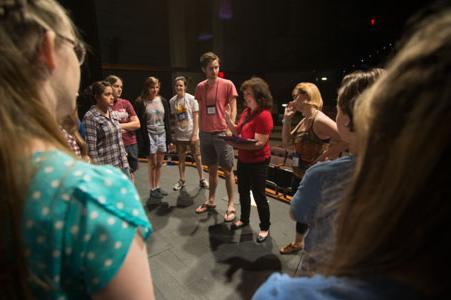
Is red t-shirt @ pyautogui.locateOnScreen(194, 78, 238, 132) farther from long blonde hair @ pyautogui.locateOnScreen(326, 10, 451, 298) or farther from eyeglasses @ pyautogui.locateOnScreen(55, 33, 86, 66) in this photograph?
long blonde hair @ pyautogui.locateOnScreen(326, 10, 451, 298)

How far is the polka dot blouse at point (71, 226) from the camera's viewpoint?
1.31ft

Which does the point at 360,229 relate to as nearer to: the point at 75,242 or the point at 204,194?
the point at 75,242

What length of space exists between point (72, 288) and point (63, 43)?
482 millimetres

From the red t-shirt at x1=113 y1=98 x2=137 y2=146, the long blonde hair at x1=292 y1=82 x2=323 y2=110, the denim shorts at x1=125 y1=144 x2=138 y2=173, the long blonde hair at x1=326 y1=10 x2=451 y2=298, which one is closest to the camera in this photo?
the long blonde hair at x1=326 y1=10 x2=451 y2=298

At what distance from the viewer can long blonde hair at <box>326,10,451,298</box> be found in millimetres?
274

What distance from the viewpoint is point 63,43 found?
501 mm

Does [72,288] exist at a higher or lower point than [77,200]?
lower

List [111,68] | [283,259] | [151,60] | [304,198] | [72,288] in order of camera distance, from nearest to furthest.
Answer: [72,288] < [304,198] < [283,259] < [111,68] < [151,60]

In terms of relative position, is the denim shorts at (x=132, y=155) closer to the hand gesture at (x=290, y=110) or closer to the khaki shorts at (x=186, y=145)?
the khaki shorts at (x=186, y=145)

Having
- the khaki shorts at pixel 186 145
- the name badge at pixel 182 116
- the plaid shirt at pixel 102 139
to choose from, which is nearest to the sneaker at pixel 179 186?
the khaki shorts at pixel 186 145

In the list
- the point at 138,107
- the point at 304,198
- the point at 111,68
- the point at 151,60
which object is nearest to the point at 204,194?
the point at 138,107

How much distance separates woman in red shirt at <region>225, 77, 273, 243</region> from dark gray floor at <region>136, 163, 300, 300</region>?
22 cm

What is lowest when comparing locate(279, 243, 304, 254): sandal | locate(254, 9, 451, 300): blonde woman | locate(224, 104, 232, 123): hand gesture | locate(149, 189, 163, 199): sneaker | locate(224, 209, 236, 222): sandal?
locate(149, 189, 163, 199): sneaker

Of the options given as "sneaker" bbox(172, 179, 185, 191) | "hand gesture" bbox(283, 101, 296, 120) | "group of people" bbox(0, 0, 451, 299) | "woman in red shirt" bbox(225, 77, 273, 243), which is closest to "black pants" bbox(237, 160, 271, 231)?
"woman in red shirt" bbox(225, 77, 273, 243)
